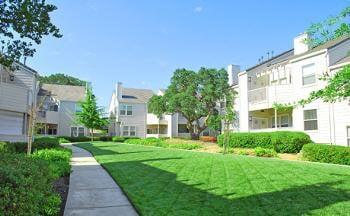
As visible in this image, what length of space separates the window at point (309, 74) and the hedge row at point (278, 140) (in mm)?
3997

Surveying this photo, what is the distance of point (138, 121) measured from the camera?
2096 inches

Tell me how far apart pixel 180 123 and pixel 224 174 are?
136 ft

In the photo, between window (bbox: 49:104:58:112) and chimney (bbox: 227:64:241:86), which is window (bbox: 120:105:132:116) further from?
chimney (bbox: 227:64:241:86)

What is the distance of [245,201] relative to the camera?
6.97 m

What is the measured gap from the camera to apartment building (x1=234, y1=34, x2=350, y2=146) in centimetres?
2148

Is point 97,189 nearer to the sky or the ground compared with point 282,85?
nearer to the ground

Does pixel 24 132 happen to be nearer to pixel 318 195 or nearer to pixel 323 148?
pixel 323 148

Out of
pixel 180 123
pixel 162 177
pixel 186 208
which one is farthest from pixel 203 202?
pixel 180 123

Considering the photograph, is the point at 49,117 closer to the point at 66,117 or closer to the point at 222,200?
the point at 66,117

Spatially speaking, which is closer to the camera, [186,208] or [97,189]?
[186,208]

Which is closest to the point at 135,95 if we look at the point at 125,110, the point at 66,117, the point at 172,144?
the point at 125,110

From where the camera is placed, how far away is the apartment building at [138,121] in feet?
170

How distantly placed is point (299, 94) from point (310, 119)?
1.98 m

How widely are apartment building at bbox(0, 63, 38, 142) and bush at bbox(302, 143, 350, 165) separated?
54.1 feet
